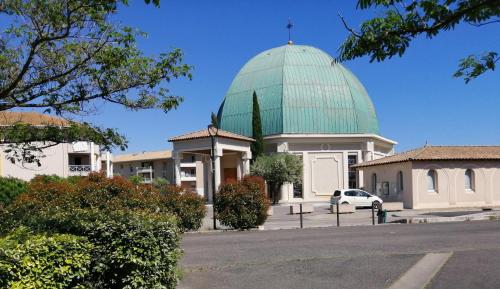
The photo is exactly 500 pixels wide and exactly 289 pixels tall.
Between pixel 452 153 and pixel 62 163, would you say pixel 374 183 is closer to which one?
pixel 452 153

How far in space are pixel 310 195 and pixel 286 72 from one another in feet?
45.6

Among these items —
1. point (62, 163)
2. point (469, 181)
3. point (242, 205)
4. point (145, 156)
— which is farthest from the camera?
point (145, 156)

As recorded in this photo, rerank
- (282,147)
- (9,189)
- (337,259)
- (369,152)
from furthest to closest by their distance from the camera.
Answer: (369,152) < (282,147) < (9,189) < (337,259)

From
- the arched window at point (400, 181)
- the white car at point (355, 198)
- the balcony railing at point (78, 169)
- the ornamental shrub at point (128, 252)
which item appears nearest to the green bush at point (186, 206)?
the ornamental shrub at point (128, 252)

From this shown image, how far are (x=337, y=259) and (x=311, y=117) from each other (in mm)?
A: 43675

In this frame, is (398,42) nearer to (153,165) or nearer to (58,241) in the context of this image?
(58,241)

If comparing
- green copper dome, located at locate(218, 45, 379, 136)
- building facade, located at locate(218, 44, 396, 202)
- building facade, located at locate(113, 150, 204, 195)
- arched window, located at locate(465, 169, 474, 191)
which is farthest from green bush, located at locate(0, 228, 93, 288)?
building facade, located at locate(113, 150, 204, 195)

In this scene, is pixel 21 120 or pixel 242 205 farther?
pixel 242 205

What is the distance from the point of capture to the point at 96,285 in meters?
7.16

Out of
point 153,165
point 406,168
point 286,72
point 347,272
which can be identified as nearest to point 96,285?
point 347,272

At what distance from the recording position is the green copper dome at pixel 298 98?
5447cm

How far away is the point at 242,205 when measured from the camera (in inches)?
836

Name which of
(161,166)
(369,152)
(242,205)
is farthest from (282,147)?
(161,166)

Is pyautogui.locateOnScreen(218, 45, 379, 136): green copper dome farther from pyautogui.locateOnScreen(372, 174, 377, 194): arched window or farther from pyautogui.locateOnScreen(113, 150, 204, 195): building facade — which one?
pyautogui.locateOnScreen(113, 150, 204, 195): building facade
